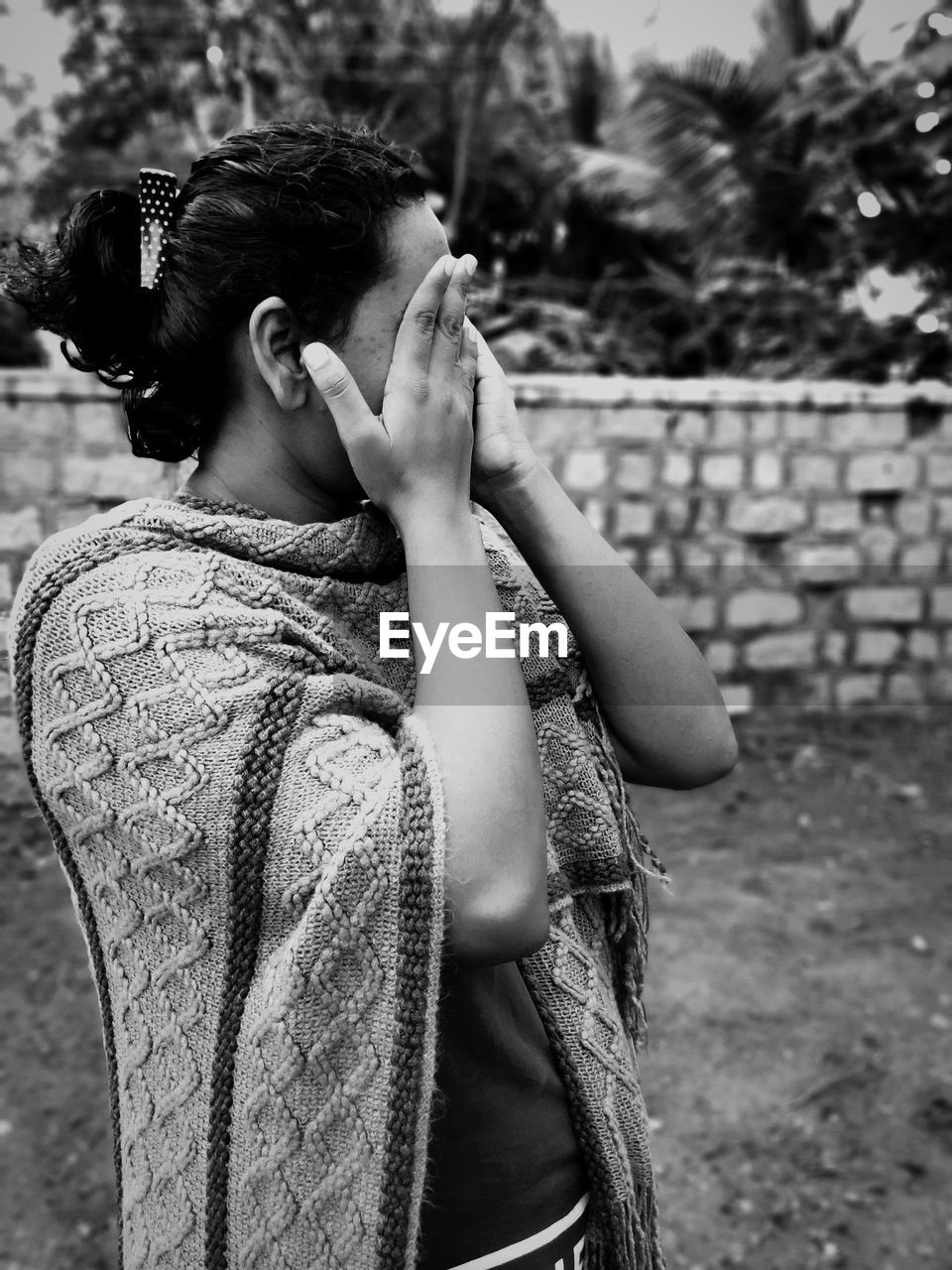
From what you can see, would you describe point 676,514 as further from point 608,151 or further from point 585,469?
point 608,151

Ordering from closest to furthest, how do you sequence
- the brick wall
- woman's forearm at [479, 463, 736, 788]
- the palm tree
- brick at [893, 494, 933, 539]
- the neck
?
the neck
woman's forearm at [479, 463, 736, 788]
the brick wall
brick at [893, 494, 933, 539]
the palm tree

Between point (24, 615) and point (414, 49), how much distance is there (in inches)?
512

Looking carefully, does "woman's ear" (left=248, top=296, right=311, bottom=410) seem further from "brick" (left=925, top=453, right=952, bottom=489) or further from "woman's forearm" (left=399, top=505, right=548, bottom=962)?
"brick" (left=925, top=453, right=952, bottom=489)

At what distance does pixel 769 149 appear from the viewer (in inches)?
353

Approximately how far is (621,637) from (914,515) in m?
4.81

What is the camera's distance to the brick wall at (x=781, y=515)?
5.45 metres

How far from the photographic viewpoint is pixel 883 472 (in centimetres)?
562

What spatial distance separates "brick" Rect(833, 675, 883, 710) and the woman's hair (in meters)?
5.03

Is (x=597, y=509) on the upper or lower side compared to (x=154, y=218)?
lower

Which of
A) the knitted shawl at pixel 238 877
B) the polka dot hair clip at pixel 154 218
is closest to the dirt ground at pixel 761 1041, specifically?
the knitted shawl at pixel 238 877

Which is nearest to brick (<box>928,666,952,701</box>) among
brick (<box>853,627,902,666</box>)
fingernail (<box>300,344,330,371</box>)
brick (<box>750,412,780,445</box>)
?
brick (<box>853,627,902,666</box>)

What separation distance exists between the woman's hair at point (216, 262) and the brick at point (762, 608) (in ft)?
15.1

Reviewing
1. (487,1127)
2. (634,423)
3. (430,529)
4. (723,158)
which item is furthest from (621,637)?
(723,158)

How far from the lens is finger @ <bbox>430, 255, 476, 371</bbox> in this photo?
3.92 feet
